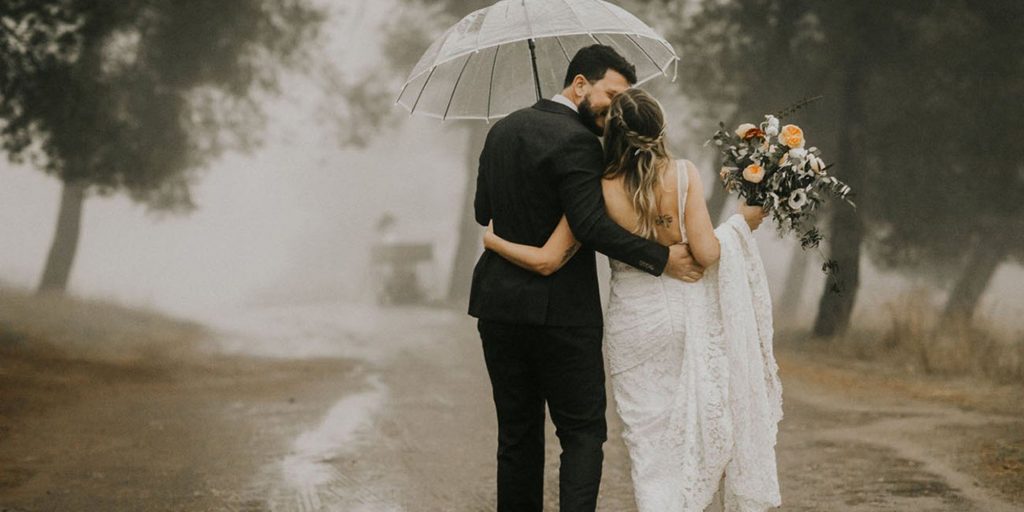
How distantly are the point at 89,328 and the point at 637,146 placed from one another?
605 inches

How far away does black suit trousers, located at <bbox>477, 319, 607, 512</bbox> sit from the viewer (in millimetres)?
4059

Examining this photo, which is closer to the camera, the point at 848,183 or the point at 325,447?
the point at 325,447

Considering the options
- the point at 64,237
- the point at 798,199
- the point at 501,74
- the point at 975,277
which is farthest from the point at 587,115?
the point at 64,237

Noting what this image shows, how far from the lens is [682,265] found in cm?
418

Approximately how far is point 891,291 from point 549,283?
13.4 metres

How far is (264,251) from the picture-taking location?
34.5 metres

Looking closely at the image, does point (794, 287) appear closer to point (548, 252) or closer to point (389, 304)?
point (389, 304)

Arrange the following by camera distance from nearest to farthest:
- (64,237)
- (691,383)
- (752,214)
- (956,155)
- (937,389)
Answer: (691,383) → (752,214) → (937,389) → (956,155) → (64,237)

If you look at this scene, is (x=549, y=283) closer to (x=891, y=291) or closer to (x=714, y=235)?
(x=714, y=235)

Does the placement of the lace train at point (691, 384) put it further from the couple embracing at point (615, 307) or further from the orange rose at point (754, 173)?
the orange rose at point (754, 173)

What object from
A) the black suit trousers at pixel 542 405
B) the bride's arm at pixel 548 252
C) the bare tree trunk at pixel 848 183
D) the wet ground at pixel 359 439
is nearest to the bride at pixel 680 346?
the bride's arm at pixel 548 252

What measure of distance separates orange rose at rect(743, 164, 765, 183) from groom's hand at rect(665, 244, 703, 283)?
0.45 metres

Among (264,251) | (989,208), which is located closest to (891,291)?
(989,208)

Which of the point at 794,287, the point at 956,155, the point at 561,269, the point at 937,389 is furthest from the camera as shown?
the point at 794,287
